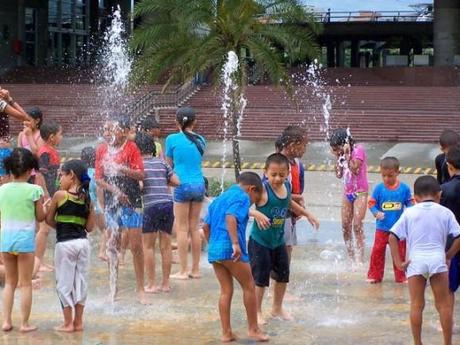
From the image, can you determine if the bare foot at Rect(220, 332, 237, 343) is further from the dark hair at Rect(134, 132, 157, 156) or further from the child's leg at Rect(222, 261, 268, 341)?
the dark hair at Rect(134, 132, 157, 156)

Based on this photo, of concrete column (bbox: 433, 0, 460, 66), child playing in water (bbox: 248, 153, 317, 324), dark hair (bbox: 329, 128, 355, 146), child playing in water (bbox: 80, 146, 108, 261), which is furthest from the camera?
concrete column (bbox: 433, 0, 460, 66)

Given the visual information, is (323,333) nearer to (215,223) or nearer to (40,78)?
(215,223)

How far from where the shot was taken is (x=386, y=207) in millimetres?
9219

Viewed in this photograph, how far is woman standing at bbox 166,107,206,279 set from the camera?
9.12 m

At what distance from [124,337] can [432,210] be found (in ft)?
8.10

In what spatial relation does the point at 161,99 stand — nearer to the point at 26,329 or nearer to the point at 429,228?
the point at 26,329

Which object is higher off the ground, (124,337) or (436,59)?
(436,59)

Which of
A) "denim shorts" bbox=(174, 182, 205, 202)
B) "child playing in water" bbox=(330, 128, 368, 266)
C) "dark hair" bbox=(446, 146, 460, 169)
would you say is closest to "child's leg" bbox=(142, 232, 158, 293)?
"denim shorts" bbox=(174, 182, 205, 202)

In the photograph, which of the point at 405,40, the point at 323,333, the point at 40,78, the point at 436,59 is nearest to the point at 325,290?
the point at 323,333

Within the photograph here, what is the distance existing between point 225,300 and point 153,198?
184 centimetres

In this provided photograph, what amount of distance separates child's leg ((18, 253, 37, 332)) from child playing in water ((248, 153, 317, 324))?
1.72m

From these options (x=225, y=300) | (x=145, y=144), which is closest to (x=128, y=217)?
(x=145, y=144)

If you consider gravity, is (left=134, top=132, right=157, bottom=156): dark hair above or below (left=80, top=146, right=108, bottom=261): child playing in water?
above

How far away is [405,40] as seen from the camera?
2479 inches
